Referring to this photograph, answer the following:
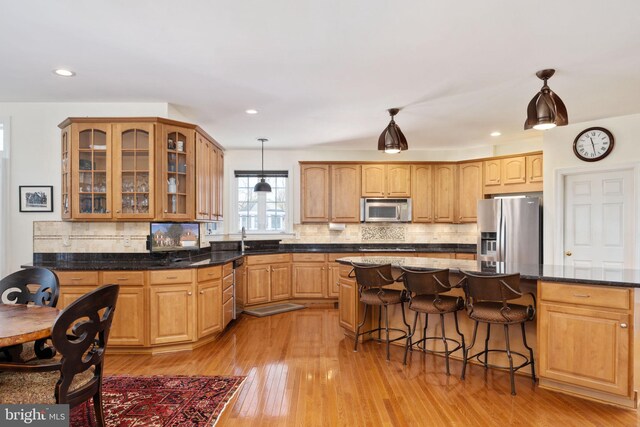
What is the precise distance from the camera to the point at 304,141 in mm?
6328

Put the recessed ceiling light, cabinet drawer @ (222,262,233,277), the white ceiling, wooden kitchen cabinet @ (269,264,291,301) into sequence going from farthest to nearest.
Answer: wooden kitchen cabinet @ (269,264,291,301)
cabinet drawer @ (222,262,233,277)
the recessed ceiling light
the white ceiling

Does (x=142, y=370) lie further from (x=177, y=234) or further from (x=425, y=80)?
(x=425, y=80)

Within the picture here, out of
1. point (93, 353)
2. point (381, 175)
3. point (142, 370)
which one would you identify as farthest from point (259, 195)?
point (93, 353)

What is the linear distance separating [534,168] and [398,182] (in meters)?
2.07

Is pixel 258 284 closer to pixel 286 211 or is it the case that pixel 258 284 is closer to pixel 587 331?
pixel 286 211

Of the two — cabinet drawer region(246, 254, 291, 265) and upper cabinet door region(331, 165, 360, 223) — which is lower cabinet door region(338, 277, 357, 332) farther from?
upper cabinet door region(331, 165, 360, 223)

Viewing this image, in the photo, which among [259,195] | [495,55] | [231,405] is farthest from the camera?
[259,195]

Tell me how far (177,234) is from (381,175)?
360cm

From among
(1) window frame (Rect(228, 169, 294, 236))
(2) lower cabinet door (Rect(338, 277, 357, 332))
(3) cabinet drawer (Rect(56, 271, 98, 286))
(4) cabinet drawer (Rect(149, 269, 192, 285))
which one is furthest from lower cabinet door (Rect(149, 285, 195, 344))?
(1) window frame (Rect(228, 169, 294, 236))

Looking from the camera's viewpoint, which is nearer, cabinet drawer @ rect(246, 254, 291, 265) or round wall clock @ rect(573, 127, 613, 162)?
round wall clock @ rect(573, 127, 613, 162)

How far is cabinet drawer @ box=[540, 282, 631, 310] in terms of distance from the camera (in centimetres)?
268

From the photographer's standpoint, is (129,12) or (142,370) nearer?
(129,12)

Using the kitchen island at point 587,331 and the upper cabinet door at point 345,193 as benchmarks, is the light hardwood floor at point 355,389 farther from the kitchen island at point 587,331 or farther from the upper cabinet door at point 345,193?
the upper cabinet door at point 345,193

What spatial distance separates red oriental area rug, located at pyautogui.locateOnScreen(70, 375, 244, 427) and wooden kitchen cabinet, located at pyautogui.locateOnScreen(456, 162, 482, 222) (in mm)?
4765
